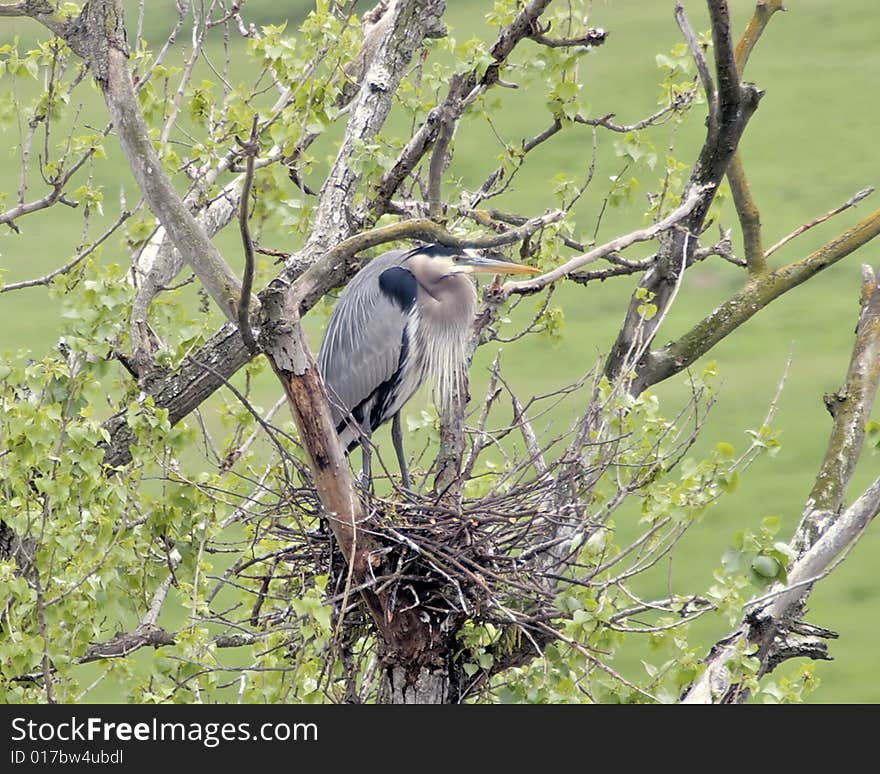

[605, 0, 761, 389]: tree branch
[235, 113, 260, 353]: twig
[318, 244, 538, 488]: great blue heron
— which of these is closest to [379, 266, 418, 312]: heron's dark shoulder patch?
[318, 244, 538, 488]: great blue heron

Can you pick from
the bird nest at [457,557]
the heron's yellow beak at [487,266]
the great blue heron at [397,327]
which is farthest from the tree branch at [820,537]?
the great blue heron at [397,327]

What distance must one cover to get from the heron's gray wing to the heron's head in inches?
2.9

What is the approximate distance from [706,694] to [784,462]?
8603 mm

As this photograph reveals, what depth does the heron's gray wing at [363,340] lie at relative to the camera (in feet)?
Answer: 15.2

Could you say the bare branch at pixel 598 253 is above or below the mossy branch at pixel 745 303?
below

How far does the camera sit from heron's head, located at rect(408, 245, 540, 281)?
4120 millimetres

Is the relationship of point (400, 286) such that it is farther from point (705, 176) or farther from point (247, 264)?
point (247, 264)

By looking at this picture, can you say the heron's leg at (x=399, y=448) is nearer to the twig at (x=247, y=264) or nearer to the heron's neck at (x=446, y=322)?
the heron's neck at (x=446, y=322)

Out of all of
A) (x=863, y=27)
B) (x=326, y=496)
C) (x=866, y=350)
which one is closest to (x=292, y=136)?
(x=326, y=496)

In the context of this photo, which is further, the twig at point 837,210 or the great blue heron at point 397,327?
the great blue heron at point 397,327

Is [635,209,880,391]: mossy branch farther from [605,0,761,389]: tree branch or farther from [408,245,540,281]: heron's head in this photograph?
[408,245,540,281]: heron's head

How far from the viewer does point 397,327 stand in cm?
464

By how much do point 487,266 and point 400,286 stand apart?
1.55 feet

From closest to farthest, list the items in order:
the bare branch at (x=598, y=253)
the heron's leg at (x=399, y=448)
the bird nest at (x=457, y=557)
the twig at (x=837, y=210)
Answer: the bare branch at (x=598, y=253) → the bird nest at (x=457, y=557) → the twig at (x=837, y=210) → the heron's leg at (x=399, y=448)
